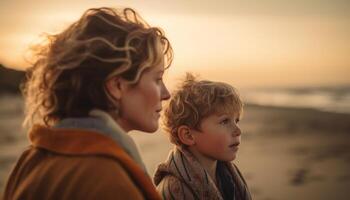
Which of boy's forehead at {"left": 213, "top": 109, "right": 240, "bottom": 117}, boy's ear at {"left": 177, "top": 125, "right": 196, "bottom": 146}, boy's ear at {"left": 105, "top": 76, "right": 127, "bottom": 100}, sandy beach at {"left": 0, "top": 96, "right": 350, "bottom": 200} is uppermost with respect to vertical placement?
boy's ear at {"left": 105, "top": 76, "right": 127, "bottom": 100}

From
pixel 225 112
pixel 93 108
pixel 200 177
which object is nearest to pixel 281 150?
pixel 225 112

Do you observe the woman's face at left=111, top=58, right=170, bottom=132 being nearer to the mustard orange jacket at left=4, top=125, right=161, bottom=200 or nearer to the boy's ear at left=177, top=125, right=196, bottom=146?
the mustard orange jacket at left=4, top=125, right=161, bottom=200

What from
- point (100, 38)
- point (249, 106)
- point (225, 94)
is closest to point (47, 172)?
point (100, 38)

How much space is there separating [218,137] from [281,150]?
5.37 metres

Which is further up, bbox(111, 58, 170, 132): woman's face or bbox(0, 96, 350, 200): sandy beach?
bbox(111, 58, 170, 132): woman's face

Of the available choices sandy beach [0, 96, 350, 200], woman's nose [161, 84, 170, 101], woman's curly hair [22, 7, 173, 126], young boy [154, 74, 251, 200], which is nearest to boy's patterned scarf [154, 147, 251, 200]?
young boy [154, 74, 251, 200]

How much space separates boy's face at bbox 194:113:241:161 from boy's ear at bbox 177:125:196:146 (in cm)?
2

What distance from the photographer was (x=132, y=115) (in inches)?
72.1

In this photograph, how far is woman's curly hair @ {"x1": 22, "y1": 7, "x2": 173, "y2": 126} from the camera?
173 centimetres

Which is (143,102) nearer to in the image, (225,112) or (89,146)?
(89,146)

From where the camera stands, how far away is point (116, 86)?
1.77 metres

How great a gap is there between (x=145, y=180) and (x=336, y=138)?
770 centimetres

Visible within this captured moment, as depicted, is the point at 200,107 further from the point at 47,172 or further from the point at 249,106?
the point at 249,106

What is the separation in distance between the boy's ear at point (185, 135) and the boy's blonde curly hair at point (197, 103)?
0.02 metres
